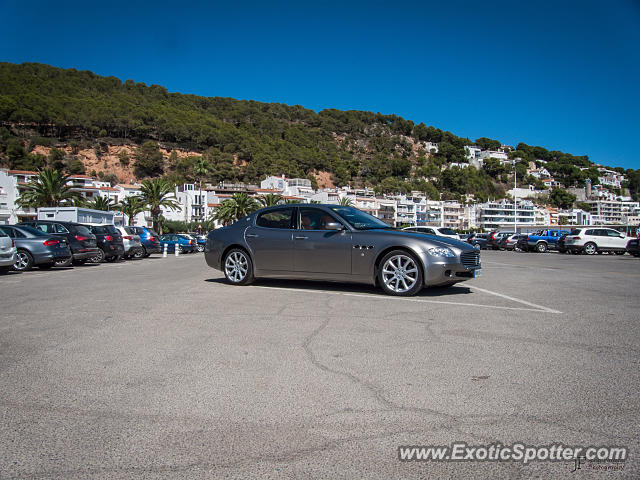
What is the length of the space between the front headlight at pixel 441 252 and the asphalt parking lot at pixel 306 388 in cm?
104

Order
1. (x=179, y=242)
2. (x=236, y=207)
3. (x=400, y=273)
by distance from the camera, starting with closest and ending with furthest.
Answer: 1. (x=400, y=273)
2. (x=179, y=242)
3. (x=236, y=207)

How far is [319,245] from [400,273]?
148 centimetres

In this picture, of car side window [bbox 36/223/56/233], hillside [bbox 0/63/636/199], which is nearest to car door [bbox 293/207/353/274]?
car side window [bbox 36/223/56/233]

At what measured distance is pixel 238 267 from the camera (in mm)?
9062

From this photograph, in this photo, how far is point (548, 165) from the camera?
19288 centimetres

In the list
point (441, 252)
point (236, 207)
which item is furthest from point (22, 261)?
point (236, 207)

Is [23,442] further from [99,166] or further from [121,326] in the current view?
[99,166]

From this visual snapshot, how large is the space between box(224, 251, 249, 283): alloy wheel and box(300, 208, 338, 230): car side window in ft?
4.77

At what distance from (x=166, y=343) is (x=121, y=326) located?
117cm

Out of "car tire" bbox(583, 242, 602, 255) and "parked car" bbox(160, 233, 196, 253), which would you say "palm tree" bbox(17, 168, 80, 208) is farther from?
"car tire" bbox(583, 242, 602, 255)

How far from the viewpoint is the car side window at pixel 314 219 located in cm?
812

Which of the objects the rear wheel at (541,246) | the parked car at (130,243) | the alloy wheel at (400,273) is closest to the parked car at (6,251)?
the parked car at (130,243)

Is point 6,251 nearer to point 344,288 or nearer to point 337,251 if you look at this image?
point 344,288

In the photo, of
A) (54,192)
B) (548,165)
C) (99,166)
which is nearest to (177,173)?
(99,166)
